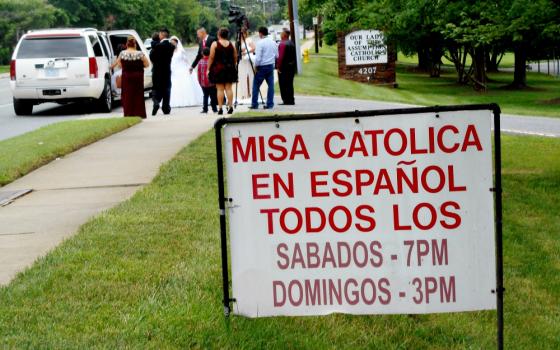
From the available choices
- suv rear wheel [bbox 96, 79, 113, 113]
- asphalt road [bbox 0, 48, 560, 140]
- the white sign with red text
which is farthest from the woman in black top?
the white sign with red text

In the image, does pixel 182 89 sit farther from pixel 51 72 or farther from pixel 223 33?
pixel 223 33

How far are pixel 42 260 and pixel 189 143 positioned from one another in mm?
7718

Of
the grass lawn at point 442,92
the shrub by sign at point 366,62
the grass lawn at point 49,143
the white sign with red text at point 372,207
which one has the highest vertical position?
the white sign with red text at point 372,207

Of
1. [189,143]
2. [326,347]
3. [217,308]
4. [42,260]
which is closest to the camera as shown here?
[326,347]

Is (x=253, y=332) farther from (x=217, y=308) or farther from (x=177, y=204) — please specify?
(x=177, y=204)

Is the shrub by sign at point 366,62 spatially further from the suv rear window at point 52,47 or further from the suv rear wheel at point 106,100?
the suv rear window at point 52,47

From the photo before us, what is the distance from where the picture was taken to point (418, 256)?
4.60 m

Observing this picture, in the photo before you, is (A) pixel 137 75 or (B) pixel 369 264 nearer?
(B) pixel 369 264

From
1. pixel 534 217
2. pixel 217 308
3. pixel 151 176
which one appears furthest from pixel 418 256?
pixel 151 176

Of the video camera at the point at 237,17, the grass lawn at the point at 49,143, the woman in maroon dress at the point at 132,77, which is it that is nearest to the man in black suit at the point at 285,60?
the video camera at the point at 237,17

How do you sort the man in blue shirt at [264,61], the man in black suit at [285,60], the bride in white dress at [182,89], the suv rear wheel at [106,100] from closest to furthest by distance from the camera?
the man in blue shirt at [264,61] < the man in black suit at [285,60] < the suv rear wheel at [106,100] < the bride in white dress at [182,89]

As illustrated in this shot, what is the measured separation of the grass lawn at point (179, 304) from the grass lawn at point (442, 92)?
23.8 meters

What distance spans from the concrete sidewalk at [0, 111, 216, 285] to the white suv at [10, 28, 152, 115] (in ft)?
18.3

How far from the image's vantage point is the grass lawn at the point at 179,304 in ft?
16.6
